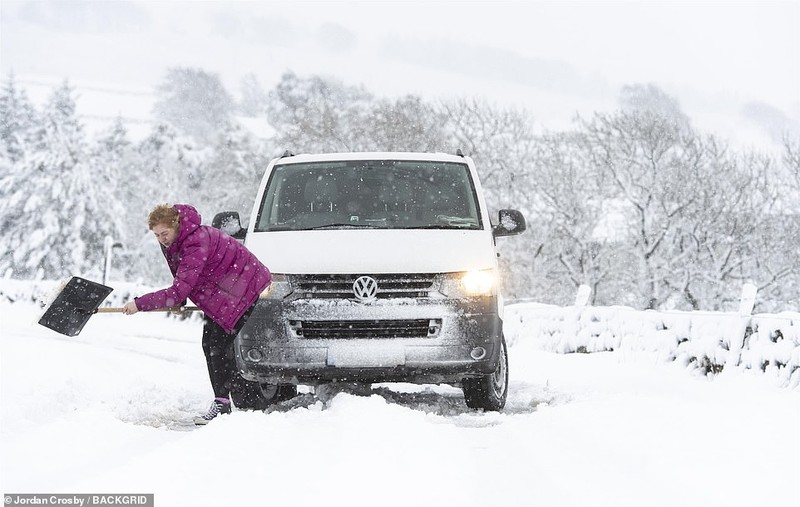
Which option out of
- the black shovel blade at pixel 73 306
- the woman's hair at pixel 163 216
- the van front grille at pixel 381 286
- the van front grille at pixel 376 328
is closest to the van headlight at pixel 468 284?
the van front grille at pixel 381 286

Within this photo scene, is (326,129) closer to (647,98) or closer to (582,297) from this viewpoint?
(647,98)

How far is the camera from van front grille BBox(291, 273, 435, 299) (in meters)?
6.96

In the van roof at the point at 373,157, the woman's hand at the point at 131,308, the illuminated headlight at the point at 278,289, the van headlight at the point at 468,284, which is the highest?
the van roof at the point at 373,157

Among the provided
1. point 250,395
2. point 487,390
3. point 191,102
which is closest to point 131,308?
point 250,395

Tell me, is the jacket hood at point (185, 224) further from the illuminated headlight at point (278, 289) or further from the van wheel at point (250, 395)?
the van wheel at point (250, 395)

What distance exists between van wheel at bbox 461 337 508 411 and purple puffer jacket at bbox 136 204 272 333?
1.76 metres

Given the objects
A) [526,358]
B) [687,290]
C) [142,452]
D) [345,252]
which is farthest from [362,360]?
[687,290]

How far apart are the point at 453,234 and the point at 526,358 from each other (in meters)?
6.61

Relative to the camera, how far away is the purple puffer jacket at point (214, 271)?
671 cm

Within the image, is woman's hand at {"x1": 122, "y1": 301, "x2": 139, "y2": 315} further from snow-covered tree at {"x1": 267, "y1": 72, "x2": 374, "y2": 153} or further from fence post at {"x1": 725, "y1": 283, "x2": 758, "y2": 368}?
snow-covered tree at {"x1": 267, "y1": 72, "x2": 374, "y2": 153}

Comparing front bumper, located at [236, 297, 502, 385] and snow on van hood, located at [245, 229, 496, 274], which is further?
snow on van hood, located at [245, 229, 496, 274]

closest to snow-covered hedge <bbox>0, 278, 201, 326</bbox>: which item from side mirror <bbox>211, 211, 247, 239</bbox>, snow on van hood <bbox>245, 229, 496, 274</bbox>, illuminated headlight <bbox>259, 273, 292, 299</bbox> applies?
side mirror <bbox>211, 211, 247, 239</bbox>

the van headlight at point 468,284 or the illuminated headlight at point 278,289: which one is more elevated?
the van headlight at point 468,284

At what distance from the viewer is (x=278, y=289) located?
23.2ft
